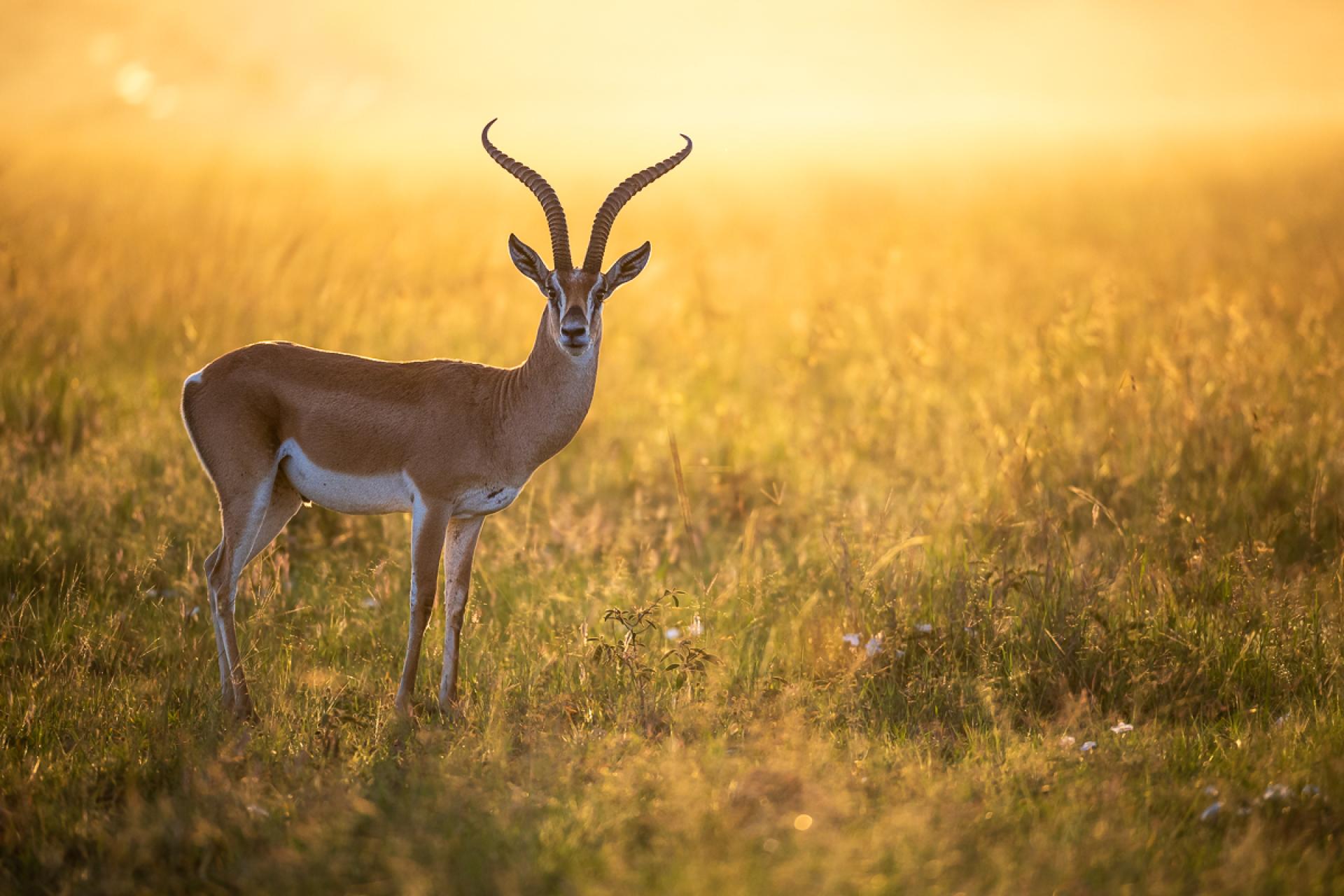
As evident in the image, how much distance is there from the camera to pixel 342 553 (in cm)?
710

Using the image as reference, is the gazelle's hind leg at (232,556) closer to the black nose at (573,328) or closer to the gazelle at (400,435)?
the gazelle at (400,435)

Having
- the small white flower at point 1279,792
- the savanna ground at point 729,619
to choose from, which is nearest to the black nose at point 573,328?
the savanna ground at point 729,619

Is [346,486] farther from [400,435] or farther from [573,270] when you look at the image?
[573,270]

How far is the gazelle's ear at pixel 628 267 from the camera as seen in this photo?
5.68 meters

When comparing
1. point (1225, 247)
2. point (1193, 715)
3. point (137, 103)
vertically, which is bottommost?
point (1193, 715)

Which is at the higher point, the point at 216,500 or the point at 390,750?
the point at 216,500

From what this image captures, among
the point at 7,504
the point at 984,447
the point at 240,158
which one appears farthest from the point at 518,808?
the point at 240,158

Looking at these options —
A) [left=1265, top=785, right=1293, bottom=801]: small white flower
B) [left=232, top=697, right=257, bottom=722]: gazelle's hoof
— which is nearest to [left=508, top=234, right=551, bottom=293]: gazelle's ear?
[left=232, top=697, right=257, bottom=722]: gazelle's hoof

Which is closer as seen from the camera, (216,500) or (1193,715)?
(1193,715)

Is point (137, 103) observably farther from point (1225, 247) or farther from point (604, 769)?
Answer: point (1225, 247)

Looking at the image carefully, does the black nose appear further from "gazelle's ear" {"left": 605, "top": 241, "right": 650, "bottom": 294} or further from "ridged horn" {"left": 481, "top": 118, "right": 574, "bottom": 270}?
"gazelle's ear" {"left": 605, "top": 241, "right": 650, "bottom": 294}

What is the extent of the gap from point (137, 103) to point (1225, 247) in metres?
14.2

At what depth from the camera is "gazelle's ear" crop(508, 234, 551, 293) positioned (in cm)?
556

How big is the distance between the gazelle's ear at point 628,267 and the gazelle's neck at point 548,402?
26cm
